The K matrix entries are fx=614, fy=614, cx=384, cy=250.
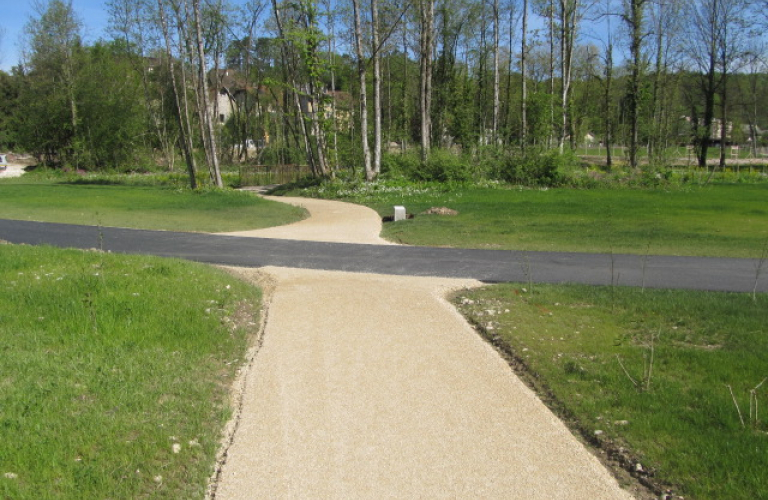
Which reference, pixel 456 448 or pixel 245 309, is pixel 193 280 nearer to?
pixel 245 309

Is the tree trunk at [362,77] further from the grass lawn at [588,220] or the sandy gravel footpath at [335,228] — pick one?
the sandy gravel footpath at [335,228]

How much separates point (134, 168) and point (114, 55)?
1284 centimetres

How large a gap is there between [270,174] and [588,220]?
87.9ft

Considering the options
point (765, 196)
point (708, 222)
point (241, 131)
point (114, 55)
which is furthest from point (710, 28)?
point (114, 55)

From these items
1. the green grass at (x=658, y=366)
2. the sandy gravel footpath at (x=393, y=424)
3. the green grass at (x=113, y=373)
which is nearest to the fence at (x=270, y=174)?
the green grass at (x=113, y=373)

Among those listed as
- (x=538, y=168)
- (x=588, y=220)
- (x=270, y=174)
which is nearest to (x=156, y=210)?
(x=588, y=220)

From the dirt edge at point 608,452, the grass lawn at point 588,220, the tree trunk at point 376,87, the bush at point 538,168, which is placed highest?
the tree trunk at point 376,87

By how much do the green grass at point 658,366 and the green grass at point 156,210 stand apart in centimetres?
1155

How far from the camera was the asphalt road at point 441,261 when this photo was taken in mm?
10805

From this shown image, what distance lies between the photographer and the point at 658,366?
20.2 feet

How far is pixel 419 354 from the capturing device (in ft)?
21.9

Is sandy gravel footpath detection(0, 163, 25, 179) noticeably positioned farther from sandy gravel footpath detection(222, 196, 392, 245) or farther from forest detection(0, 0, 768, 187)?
sandy gravel footpath detection(222, 196, 392, 245)

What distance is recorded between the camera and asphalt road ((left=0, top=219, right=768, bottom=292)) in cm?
1080

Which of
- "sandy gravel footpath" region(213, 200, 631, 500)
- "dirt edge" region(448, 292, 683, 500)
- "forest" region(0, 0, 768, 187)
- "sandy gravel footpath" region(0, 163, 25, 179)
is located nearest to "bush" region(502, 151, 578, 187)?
"forest" region(0, 0, 768, 187)
